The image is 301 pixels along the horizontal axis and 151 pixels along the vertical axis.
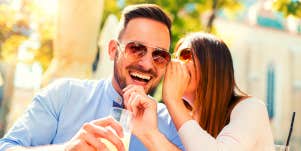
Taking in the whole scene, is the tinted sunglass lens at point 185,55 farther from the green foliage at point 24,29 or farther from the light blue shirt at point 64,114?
the green foliage at point 24,29

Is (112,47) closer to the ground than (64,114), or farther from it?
farther from it

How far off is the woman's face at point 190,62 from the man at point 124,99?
3.4 inches

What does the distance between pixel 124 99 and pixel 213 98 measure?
0.62 metres

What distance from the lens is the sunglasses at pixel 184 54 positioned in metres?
2.38

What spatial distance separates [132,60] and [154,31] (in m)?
0.21

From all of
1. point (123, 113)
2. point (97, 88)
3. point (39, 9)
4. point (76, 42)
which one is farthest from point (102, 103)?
point (39, 9)

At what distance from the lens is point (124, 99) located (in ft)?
6.38

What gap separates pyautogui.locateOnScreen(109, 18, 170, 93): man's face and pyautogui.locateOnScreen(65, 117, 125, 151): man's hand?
0.80 m

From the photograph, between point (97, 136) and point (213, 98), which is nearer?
→ point (97, 136)

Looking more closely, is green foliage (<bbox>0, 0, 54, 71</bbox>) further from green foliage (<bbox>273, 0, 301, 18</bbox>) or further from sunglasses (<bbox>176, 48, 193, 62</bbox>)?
sunglasses (<bbox>176, 48, 193, 62</bbox>)

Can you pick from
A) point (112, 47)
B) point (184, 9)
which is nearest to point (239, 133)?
point (112, 47)

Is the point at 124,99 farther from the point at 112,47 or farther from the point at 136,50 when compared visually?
the point at 112,47

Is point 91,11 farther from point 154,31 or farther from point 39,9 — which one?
point 39,9

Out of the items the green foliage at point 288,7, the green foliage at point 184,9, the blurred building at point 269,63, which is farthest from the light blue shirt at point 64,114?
the blurred building at point 269,63
